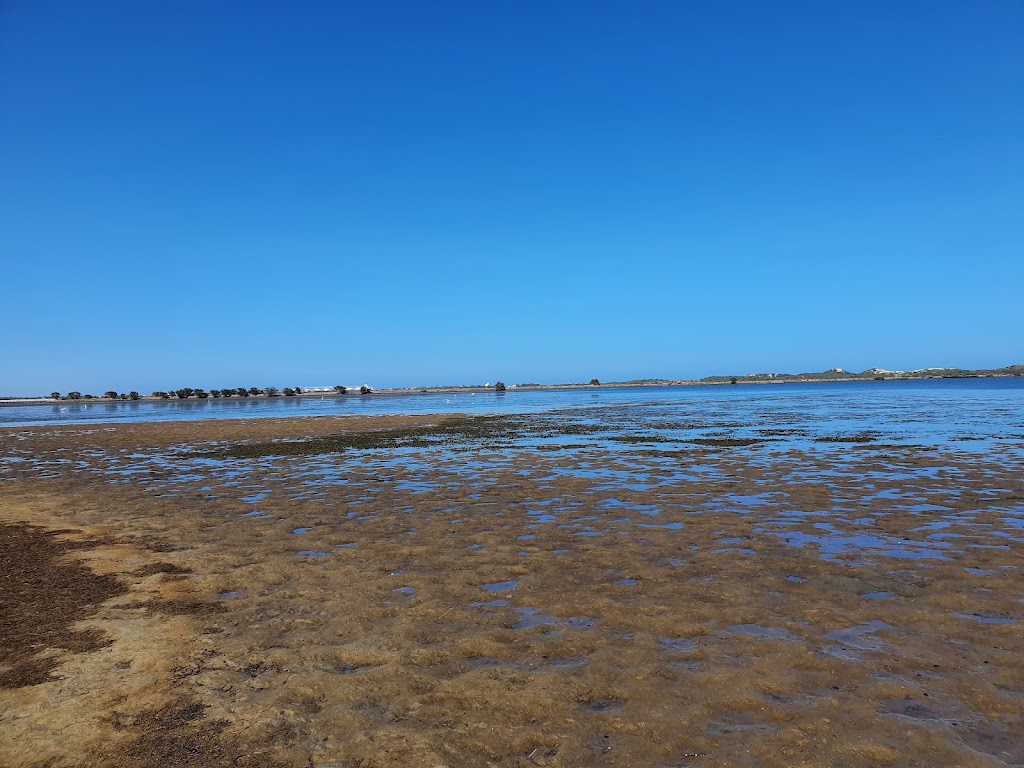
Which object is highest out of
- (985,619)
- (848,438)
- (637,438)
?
(637,438)

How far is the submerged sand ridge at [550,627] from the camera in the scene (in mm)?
3992

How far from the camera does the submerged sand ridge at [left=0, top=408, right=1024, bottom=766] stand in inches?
157

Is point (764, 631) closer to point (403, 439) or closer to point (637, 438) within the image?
A: point (637, 438)

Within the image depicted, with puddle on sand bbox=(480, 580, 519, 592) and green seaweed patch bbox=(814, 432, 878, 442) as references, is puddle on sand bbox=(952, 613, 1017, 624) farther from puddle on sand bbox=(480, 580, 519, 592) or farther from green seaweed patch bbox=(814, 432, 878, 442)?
green seaweed patch bbox=(814, 432, 878, 442)

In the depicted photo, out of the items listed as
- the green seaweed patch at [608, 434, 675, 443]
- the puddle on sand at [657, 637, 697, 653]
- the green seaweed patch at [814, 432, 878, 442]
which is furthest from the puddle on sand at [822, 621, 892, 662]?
the green seaweed patch at [814, 432, 878, 442]

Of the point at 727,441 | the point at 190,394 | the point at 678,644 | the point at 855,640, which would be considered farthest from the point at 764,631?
the point at 190,394

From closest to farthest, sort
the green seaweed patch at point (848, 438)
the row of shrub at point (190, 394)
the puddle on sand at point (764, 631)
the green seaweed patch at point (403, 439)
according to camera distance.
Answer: the puddle on sand at point (764, 631), the green seaweed patch at point (848, 438), the green seaweed patch at point (403, 439), the row of shrub at point (190, 394)

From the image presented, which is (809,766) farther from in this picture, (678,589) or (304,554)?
(304,554)

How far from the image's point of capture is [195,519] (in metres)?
11.3

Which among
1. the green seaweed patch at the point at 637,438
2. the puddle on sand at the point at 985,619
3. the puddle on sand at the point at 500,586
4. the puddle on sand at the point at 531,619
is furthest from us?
the green seaweed patch at the point at 637,438

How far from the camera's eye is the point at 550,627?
5883 millimetres

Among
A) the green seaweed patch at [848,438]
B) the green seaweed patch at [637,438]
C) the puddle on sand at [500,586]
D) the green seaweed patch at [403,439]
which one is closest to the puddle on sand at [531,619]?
the puddle on sand at [500,586]

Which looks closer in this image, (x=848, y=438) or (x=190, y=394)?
(x=848, y=438)

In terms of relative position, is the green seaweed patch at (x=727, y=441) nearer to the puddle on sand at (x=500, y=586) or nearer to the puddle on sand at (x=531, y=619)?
the puddle on sand at (x=500, y=586)
